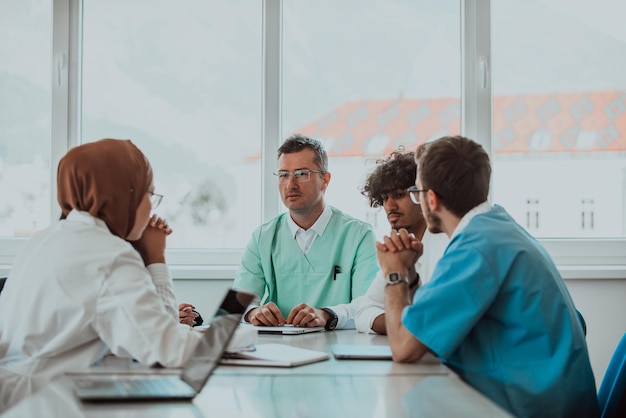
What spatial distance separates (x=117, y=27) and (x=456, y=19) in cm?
177

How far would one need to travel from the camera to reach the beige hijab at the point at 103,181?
5.54ft

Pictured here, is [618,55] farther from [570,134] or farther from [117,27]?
[117,27]

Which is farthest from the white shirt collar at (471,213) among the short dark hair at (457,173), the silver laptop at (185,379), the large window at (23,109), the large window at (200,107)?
the large window at (23,109)

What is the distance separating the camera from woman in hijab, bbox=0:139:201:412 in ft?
4.79

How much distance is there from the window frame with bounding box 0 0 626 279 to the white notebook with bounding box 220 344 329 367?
188 cm

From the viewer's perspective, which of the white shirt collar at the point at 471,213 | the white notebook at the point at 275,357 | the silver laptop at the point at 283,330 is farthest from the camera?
the silver laptop at the point at 283,330

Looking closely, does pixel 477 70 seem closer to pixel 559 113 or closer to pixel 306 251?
pixel 559 113

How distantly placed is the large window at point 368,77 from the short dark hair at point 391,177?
1111 mm

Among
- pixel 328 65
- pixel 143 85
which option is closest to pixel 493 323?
pixel 328 65

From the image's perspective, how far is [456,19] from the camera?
12.3ft

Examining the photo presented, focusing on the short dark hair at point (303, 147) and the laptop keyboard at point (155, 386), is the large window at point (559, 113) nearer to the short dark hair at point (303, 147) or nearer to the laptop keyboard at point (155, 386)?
the short dark hair at point (303, 147)

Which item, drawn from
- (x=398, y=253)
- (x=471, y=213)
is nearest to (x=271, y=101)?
(x=398, y=253)

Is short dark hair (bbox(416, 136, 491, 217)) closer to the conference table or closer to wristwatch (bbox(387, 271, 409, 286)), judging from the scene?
wristwatch (bbox(387, 271, 409, 286))

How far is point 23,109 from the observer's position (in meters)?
3.83
